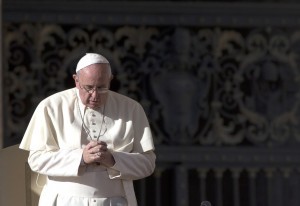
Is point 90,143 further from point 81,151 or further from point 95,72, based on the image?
point 95,72

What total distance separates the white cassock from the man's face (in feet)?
0.40

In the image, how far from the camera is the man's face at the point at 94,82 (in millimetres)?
6102

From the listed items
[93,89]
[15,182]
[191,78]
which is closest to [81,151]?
[93,89]

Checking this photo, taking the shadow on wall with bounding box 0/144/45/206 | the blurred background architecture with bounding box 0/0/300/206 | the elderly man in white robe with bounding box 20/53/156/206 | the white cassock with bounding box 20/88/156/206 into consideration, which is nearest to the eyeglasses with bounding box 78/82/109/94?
the elderly man in white robe with bounding box 20/53/156/206

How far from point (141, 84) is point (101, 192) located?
119 inches

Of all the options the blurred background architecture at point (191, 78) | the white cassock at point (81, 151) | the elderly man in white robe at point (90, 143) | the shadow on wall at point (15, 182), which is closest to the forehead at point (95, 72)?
the elderly man in white robe at point (90, 143)

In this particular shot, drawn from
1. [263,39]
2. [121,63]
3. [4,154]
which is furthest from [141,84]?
[4,154]

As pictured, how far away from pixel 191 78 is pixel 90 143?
3182mm

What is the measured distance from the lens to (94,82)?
240 inches

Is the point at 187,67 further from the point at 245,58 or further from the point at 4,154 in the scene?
the point at 4,154

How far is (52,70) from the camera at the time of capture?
29.7 ft

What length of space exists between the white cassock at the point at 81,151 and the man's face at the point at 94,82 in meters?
0.12

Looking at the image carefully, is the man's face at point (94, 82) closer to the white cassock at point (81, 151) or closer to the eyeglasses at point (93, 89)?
the eyeglasses at point (93, 89)

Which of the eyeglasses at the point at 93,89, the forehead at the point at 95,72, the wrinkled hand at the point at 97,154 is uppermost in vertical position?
the forehead at the point at 95,72
